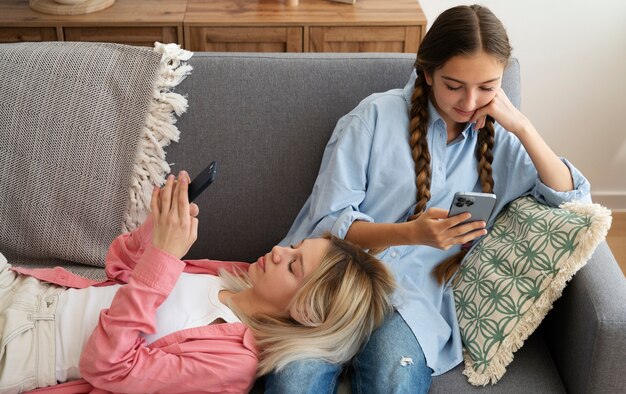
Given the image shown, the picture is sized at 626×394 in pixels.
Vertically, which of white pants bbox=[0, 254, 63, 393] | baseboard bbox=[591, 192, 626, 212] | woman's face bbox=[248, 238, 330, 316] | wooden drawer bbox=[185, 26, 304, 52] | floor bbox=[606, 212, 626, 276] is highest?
wooden drawer bbox=[185, 26, 304, 52]

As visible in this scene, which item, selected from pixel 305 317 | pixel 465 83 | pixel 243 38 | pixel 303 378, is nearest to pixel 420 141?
pixel 465 83

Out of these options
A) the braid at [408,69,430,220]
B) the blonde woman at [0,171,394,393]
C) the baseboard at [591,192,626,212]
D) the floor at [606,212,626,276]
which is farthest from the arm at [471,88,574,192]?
the baseboard at [591,192,626,212]

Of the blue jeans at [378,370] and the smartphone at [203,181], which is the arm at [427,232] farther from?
the smartphone at [203,181]

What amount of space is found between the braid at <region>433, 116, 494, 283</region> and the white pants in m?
0.85

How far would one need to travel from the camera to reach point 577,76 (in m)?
3.09

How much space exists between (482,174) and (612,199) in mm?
1523

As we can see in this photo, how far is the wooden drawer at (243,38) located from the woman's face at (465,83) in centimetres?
99

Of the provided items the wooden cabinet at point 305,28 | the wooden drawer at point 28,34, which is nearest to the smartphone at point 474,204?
the wooden cabinet at point 305,28

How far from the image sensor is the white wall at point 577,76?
9.87 ft

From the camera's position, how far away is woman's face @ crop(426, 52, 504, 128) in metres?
1.75

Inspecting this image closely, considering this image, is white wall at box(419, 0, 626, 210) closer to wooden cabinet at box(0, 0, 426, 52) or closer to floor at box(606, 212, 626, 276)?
floor at box(606, 212, 626, 276)

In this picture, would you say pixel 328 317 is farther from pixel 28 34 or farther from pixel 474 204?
pixel 28 34

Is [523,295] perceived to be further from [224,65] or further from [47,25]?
[47,25]

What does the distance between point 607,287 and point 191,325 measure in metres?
0.84
